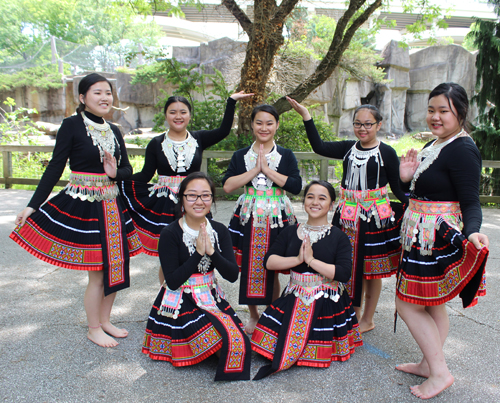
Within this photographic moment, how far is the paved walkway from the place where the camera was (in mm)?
2014

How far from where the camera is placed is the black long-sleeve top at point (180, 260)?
2250 mm

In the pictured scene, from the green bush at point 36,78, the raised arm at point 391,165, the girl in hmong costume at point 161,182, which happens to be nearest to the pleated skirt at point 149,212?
the girl in hmong costume at point 161,182

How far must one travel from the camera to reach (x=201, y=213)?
2.33 meters

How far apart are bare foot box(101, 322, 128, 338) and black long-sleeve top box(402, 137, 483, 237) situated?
2100mm

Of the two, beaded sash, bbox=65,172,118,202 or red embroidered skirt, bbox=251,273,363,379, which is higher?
beaded sash, bbox=65,172,118,202

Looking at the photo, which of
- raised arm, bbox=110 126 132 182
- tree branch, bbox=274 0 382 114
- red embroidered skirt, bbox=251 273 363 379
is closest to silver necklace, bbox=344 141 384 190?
red embroidered skirt, bbox=251 273 363 379

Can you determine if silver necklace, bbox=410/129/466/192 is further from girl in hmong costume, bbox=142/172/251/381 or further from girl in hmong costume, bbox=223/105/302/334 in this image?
girl in hmong costume, bbox=142/172/251/381

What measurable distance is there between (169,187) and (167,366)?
122 cm

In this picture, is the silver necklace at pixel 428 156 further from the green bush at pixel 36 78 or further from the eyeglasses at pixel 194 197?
the green bush at pixel 36 78

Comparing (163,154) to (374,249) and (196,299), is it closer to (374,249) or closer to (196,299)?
(196,299)

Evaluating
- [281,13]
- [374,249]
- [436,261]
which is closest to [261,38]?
[281,13]

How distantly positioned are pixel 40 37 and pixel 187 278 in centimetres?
2581

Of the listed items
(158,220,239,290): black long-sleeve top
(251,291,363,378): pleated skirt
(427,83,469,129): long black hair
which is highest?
(427,83,469,129): long black hair

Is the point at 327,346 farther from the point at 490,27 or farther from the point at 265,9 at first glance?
the point at 490,27
